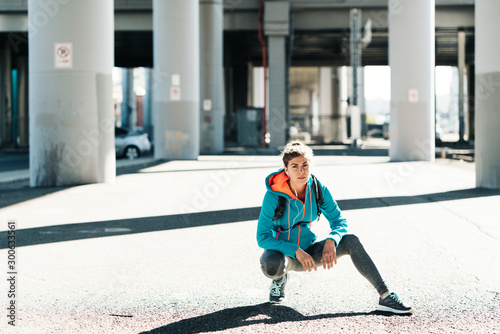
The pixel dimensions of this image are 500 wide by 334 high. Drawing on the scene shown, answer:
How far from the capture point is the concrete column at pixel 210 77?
33656 millimetres

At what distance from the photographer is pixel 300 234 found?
4.85 metres

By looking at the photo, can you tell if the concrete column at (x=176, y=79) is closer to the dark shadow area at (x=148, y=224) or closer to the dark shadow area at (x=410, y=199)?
the dark shadow area at (x=410, y=199)

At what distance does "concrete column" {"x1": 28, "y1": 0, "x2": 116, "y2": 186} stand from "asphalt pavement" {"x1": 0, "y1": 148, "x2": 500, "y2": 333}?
1.49m

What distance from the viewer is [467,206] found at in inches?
434

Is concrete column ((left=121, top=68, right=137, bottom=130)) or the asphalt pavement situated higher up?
concrete column ((left=121, top=68, right=137, bottom=130))

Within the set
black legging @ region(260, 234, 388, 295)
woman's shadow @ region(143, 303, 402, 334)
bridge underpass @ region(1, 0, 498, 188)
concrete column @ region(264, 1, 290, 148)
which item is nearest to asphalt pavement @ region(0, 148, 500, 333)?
woman's shadow @ region(143, 303, 402, 334)

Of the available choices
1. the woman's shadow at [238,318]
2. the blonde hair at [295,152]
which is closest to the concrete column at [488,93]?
the woman's shadow at [238,318]

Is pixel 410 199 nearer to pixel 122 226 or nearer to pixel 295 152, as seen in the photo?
pixel 122 226

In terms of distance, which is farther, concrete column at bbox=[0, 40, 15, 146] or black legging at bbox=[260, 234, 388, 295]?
concrete column at bbox=[0, 40, 15, 146]

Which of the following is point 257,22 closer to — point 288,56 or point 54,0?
point 288,56

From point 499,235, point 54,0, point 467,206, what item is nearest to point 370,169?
point 467,206

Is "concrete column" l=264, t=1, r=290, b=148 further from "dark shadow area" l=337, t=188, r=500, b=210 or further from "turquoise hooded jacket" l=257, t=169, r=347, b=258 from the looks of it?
"turquoise hooded jacket" l=257, t=169, r=347, b=258

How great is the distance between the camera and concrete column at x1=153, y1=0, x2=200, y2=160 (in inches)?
1033

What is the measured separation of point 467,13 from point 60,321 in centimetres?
3759
